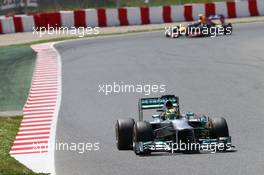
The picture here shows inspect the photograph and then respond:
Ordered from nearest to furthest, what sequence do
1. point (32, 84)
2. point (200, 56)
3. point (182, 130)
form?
point (182, 130)
point (32, 84)
point (200, 56)

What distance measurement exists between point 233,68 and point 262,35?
968cm

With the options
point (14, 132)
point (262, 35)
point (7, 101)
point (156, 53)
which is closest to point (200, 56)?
point (156, 53)

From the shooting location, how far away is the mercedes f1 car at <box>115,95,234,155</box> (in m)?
11.6

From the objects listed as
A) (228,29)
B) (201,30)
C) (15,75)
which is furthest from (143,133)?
(228,29)

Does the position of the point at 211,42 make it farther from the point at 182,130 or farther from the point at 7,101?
the point at 182,130

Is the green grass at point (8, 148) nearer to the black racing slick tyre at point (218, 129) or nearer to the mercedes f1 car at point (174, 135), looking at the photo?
the mercedes f1 car at point (174, 135)

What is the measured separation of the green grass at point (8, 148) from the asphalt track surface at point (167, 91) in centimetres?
64

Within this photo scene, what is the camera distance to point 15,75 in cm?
2319

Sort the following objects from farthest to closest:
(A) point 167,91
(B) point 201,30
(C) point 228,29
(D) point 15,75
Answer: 1. (C) point 228,29
2. (B) point 201,30
3. (D) point 15,75
4. (A) point 167,91

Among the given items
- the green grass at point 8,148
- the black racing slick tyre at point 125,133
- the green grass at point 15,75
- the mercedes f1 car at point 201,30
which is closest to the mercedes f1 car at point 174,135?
the black racing slick tyre at point 125,133

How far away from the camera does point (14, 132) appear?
14.9 m

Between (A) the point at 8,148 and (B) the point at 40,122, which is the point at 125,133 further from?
(B) the point at 40,122

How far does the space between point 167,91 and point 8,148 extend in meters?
6.33

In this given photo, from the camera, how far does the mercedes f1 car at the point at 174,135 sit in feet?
38.0
